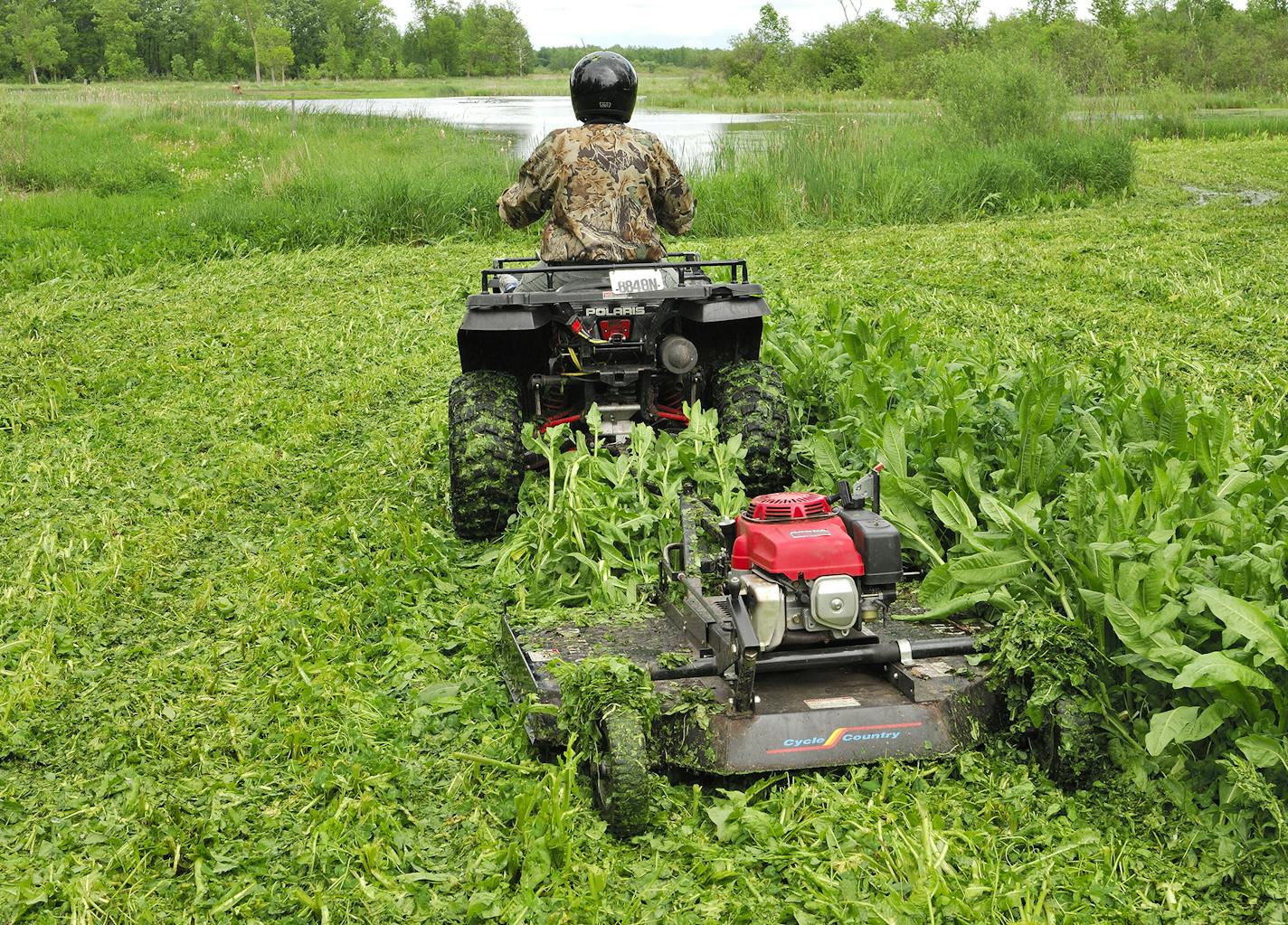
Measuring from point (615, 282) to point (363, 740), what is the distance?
2.38 metres

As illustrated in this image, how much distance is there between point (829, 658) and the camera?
3.70 metres

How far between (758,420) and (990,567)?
5.44 ft

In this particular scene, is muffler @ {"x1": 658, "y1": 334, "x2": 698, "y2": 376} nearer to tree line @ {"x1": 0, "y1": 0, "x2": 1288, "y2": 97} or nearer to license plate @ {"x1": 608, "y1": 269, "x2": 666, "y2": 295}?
license plate @ {"x1": 608, "y1": 269, "x2": 666, "y2": 295}

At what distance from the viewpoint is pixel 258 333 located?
10242 millimetres

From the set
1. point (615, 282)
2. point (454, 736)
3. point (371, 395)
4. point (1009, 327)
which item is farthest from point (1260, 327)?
point (454, 736)

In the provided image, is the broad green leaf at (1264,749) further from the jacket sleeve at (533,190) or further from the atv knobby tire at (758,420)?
the jacket sleeve at (533,190)

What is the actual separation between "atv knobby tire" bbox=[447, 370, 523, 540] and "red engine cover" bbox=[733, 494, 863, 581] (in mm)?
1684

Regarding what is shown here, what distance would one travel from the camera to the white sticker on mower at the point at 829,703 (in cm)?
361

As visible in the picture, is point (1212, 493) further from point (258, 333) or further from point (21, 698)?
point (258, 333)

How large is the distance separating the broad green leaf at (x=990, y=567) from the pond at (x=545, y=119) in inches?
536

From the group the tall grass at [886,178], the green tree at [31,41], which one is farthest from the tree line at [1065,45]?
the green tree at [31,41]

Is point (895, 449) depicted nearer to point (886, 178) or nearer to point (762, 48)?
point (886, 178)

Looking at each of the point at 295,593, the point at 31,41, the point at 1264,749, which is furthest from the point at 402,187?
the point at 31,41

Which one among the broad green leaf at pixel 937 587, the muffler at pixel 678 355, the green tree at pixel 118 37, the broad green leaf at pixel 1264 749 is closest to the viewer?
the broad green leaf at pixel 1264 749
